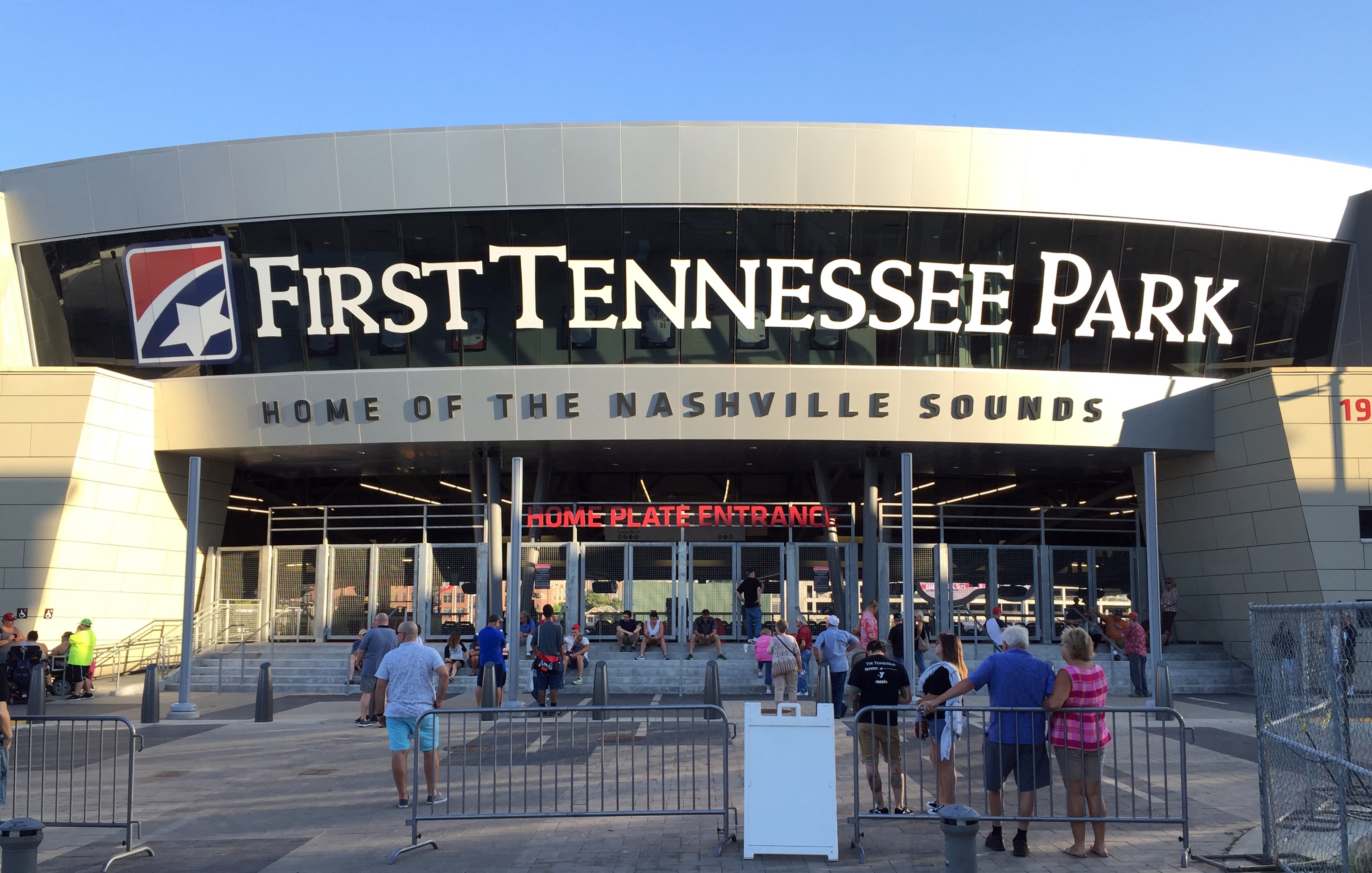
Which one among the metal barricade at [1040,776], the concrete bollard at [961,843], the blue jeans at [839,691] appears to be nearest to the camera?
the concrete bollard at [961,843]

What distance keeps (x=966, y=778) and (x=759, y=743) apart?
4740mm

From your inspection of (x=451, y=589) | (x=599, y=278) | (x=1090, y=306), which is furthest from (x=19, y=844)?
(x=1090, y=306)

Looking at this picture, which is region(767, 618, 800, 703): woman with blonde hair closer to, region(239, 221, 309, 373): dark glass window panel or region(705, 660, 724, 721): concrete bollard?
region(705, 660, 724, 721): concrete bollard

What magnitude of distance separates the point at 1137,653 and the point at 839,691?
721 centimetres

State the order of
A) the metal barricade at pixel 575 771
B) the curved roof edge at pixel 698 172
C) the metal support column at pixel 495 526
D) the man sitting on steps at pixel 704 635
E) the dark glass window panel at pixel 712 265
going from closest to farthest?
1. the metal barricade at pixel 575 771
2. the curved roof edge at pixel 698 172
3. the dark glass window panel at pixel 712 265
4. the man sitting on steps at pixel 704 635
5. the metal support column at pixel 495 526

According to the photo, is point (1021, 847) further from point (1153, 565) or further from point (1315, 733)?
point (1153, 565)

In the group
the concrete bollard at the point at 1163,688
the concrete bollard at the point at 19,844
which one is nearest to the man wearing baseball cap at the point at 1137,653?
the concrete bollard at the point at 1163,688

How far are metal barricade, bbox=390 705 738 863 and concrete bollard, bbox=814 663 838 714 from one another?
2.03 meters

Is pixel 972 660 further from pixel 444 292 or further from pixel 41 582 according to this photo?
pixel 41 582

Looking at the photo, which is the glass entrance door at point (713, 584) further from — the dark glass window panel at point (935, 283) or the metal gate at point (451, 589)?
the dark glass window panel at point (935, 283)

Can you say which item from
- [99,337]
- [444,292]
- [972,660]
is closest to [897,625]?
[972,660]

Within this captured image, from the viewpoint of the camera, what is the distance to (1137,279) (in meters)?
26.1

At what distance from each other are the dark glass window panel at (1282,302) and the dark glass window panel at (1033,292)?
498cm

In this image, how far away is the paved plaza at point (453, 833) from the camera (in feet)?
29.9
